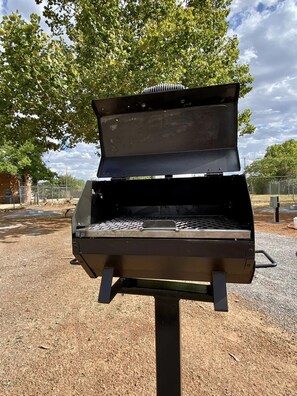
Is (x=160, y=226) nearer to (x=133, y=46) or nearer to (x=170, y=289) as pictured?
(x=170, y=289)

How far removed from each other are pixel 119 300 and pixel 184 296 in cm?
241

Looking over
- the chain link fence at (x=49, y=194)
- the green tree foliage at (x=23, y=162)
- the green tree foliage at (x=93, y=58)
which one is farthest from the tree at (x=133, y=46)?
the chain link fence at (x=49, y=194)

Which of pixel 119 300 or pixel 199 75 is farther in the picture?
pixel 199 75

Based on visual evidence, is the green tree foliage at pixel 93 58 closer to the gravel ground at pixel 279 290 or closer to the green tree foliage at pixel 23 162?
the gravel ground at pixel 279 290

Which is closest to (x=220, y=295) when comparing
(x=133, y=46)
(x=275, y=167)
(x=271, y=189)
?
(x=133, y=46)

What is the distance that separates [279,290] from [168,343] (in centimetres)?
299

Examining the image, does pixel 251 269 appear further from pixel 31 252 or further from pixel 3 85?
pixel 3 85

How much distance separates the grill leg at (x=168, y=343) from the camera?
1.46 meters

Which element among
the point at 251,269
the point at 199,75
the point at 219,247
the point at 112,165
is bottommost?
the point at 251,269

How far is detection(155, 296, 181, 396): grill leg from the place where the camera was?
4.80 ft

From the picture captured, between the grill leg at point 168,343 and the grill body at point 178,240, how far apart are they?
11.0 inches

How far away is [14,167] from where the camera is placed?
75.9 ft

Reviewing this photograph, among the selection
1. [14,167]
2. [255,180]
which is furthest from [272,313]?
[255,180]

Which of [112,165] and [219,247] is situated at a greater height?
[112,165]
